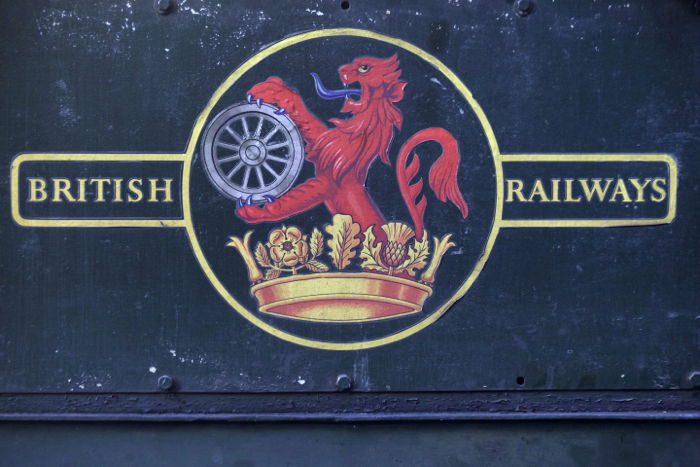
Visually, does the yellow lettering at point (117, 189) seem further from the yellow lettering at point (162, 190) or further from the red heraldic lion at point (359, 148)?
the red heraldic lion at point (359, 148)

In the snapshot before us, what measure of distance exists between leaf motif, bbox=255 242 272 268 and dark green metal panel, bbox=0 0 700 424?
79 millimetres

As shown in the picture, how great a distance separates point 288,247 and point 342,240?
0.15 meters

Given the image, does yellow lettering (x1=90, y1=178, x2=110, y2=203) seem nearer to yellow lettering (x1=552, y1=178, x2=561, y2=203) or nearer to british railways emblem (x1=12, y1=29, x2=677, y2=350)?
british railways emblem (x1=12, y1=29, x2=677, y2=350)

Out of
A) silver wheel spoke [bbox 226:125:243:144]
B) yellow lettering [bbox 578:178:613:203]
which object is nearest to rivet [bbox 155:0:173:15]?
silver wheel spoke [bbox 226:125:243:144]

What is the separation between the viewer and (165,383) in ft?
6.01

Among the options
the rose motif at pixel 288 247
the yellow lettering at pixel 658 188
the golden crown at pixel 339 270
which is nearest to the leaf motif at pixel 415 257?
the golden crown at pixel 339 270

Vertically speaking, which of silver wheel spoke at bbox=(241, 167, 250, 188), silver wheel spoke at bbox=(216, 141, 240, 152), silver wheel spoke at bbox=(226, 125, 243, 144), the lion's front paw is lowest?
silver wheel spoke at bbox=(241, 167, 250, 188)

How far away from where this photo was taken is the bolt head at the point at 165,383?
1.83 meters

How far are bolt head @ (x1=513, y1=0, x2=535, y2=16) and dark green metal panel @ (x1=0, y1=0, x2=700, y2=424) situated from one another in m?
0.01

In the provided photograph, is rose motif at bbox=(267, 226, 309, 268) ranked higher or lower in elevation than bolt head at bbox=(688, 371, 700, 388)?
higher

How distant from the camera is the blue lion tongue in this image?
1828mm

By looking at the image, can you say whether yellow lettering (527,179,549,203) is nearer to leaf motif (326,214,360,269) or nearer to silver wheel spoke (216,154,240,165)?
leaf motif (326,214,360,269)

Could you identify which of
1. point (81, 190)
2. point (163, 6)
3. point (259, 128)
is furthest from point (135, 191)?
point (163, 6)

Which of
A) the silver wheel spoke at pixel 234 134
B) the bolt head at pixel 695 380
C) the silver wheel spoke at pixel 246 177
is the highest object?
the silver wheel spoke at pixel 234 134
